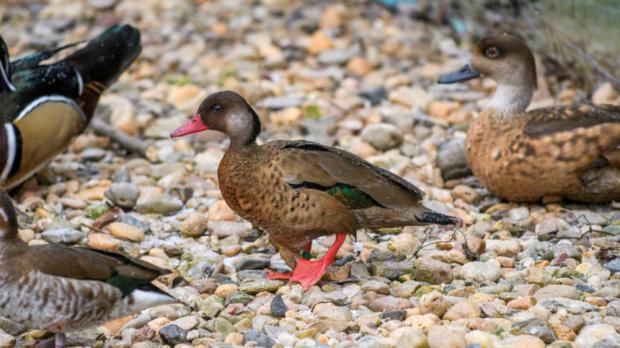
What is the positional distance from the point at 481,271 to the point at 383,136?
1741mm

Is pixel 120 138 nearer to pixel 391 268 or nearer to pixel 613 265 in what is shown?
pixel 391 268

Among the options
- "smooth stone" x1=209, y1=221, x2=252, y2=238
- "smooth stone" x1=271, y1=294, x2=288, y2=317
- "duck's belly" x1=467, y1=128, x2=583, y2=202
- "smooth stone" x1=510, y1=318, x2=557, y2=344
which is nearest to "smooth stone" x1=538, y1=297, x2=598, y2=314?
"smooth stone" x1=510, y1=318, x2=557, y2=344

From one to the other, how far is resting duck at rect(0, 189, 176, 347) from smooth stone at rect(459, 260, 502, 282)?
4.22 ft

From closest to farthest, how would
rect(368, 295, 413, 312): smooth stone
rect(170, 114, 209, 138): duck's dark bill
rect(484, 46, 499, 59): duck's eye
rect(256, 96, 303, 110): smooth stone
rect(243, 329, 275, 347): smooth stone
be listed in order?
rect(243, 329, 275, 347): smooth stone
rect(368, 295, 413, 312): smooth stone
rect(170, 114, 209, 138): duck's dark bill
rect(484, 46, 499, 59): duck's eye
rect(256, 96, 303, 110): smooth stone

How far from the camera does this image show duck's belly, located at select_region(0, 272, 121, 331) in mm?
3703

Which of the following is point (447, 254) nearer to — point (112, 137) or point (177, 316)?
point (177, 316)

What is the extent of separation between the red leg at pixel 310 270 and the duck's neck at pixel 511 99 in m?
1.39

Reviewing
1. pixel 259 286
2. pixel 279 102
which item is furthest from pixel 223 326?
pixel 279 102

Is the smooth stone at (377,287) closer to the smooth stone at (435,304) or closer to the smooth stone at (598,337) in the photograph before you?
the smooth stone at (435,304)

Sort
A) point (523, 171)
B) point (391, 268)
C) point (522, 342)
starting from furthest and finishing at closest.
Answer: point (523, 171) → point (391, 268) → point (522, 342)

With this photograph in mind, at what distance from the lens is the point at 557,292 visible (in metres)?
4.13

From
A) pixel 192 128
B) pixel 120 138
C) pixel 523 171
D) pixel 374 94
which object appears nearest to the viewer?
pixel 192 128

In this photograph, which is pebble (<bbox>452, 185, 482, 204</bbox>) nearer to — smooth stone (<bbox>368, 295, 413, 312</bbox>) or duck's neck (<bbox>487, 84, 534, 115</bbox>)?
duck's neck (<bbox>487, 84, 534, 115</bbox>)

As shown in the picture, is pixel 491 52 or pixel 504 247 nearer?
pixel 504 247
